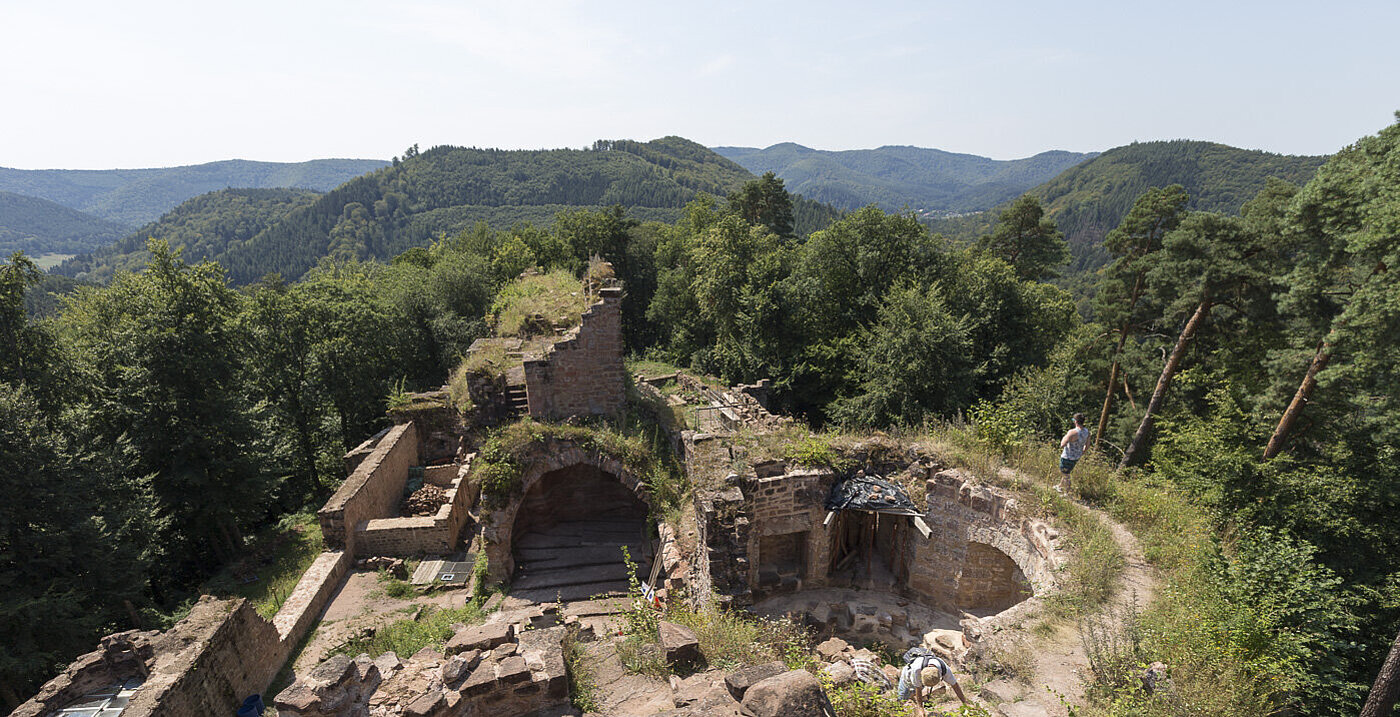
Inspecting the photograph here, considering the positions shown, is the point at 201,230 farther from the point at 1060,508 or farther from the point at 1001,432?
the point at 1060,508

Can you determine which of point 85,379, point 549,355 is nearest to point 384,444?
point 549,355

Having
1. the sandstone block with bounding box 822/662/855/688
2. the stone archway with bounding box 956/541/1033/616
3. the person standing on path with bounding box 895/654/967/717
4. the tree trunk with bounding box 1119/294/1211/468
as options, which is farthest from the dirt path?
the tree trunk with bounding box 1119/294/1211/468

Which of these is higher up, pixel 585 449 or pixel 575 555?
pixel 585 449

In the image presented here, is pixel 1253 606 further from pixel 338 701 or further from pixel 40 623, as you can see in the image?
pixel 40 623

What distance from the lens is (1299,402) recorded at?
11680 millimetres

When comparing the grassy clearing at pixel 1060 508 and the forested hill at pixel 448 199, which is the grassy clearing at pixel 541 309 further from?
the forested hill at pixel 448 199

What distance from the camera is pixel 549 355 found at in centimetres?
1334

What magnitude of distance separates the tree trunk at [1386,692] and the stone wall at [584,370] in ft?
41.3

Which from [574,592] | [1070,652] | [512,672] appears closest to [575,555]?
[574,592]

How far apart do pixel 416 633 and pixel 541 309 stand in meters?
10.4

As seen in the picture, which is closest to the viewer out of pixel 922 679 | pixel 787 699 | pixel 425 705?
pixel 787 699

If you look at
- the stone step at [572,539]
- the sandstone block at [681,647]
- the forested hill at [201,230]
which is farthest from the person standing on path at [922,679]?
the forested hill at [201,230]

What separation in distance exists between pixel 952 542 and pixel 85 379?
66.3 feet

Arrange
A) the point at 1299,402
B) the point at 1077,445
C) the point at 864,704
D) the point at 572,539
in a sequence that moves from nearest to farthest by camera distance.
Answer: the point at 864,704 → the point at 1077,445 → the point at 1299,402 → the point at 572,539
